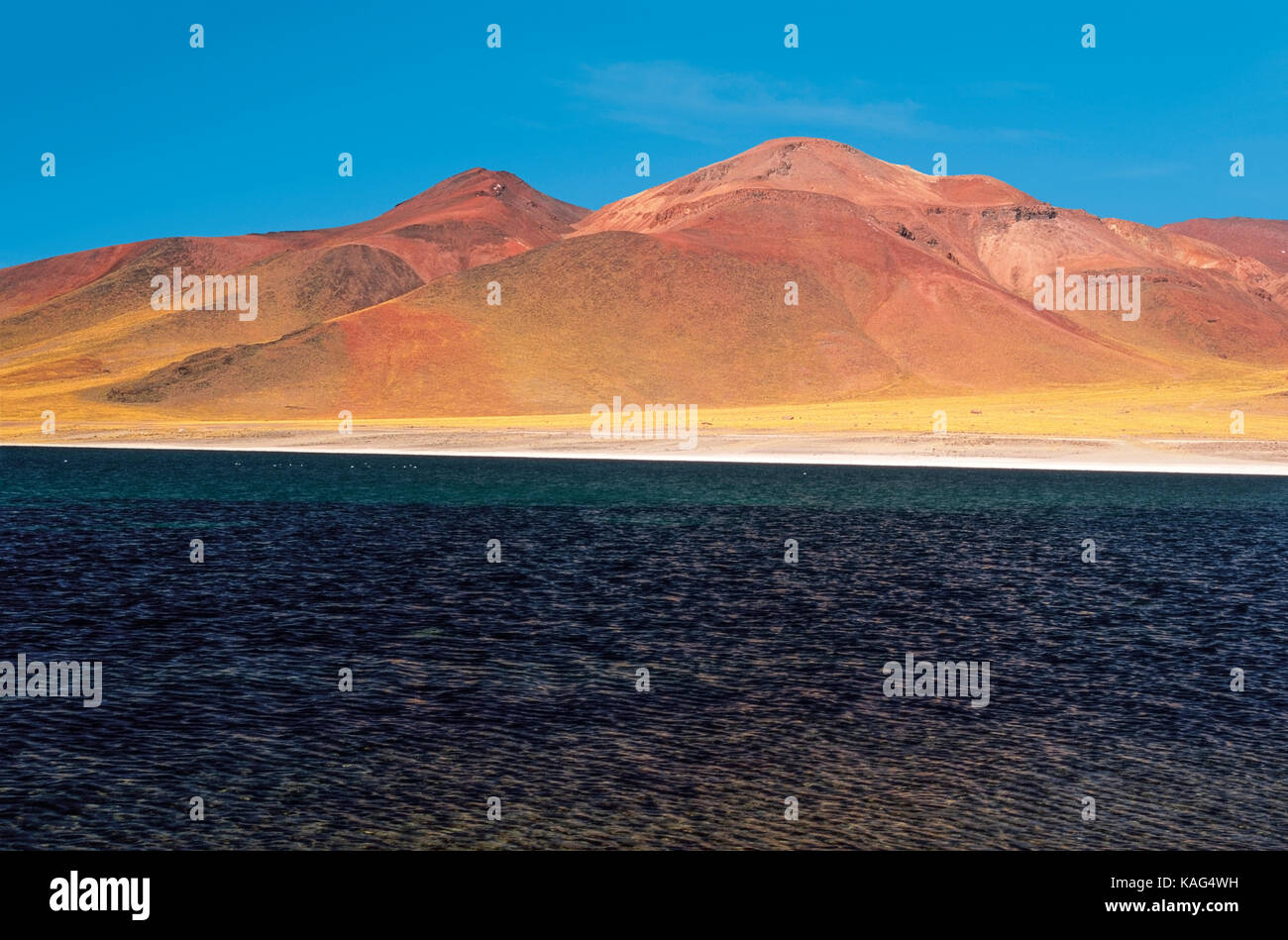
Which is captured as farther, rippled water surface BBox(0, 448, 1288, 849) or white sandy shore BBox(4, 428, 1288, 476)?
white sandy shore BBox(4, 428, 1288, 476)

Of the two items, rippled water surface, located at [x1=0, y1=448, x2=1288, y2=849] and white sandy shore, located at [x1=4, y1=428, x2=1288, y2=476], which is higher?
white sandy shore, located at [x1=4, y1=428, x2=1288, y2=476]

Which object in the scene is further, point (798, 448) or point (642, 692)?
point (798, 448)

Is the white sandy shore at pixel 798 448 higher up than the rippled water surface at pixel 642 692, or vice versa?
the white sandy shore at pixel 798 448

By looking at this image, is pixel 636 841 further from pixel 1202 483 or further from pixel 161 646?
pixel 1202 483

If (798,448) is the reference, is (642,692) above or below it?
below
